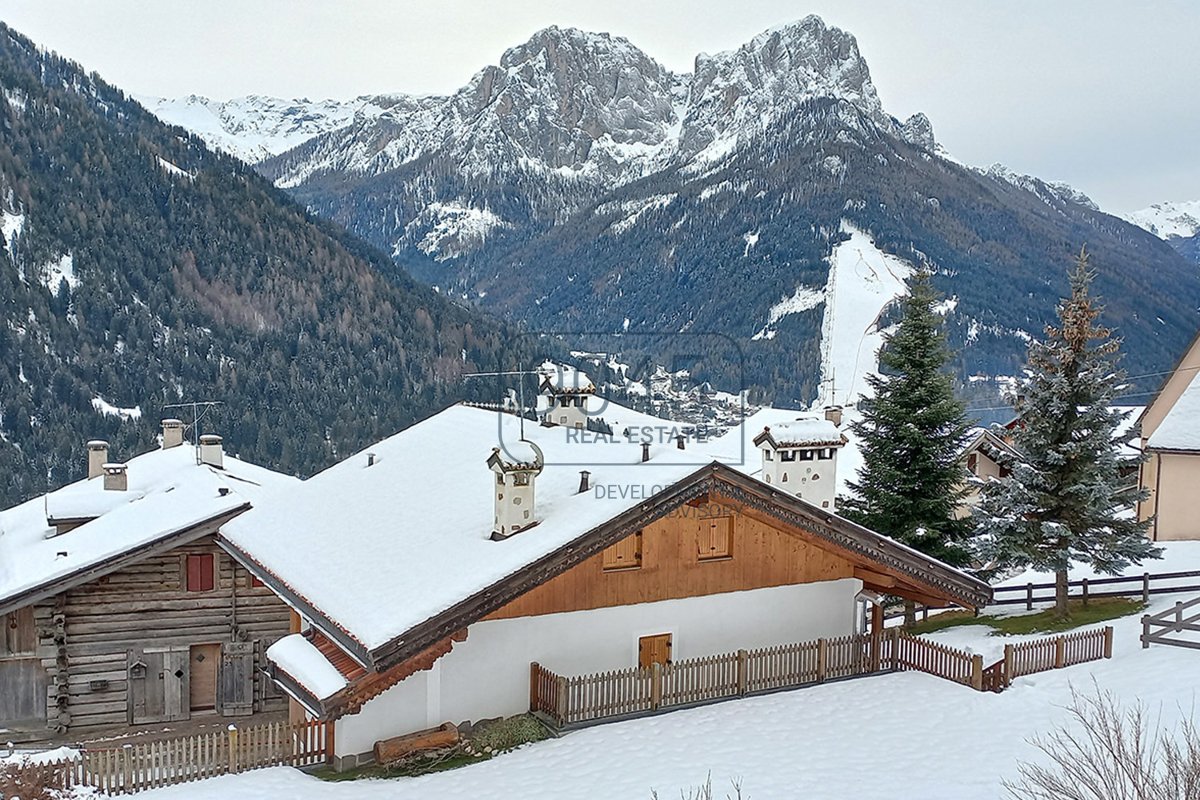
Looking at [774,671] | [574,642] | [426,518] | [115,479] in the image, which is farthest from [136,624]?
[774,671]

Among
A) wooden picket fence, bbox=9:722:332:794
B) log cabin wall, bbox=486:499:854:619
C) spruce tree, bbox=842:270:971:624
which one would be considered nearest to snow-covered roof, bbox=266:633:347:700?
wooden picket fence, bbox=9:722:332:794

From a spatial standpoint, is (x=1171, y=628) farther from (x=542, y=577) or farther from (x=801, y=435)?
(x=542, y=577)

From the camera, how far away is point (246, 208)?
13088cm

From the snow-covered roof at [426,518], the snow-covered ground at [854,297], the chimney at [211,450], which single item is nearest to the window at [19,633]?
the snow-covered roof at [426,518]

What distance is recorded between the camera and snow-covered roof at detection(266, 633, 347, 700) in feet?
48.1

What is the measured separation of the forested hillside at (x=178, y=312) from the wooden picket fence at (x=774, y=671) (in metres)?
84.2

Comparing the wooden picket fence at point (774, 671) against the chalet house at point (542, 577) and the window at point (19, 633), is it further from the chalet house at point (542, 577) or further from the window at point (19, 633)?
the window at point (19, 633)

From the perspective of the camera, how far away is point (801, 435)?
24797 mm

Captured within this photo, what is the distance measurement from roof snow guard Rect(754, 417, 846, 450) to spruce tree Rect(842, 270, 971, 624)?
0.84 m

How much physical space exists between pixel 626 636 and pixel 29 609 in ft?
49.3

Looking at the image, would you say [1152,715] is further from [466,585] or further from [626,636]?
[466,585]

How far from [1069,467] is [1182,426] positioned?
15.5m

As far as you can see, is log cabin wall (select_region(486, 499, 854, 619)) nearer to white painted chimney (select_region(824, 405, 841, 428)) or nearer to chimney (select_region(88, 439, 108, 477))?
chimney (select_region(88, 439, 108, 477))

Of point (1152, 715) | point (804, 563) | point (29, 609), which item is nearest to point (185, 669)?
point (29, 609)
